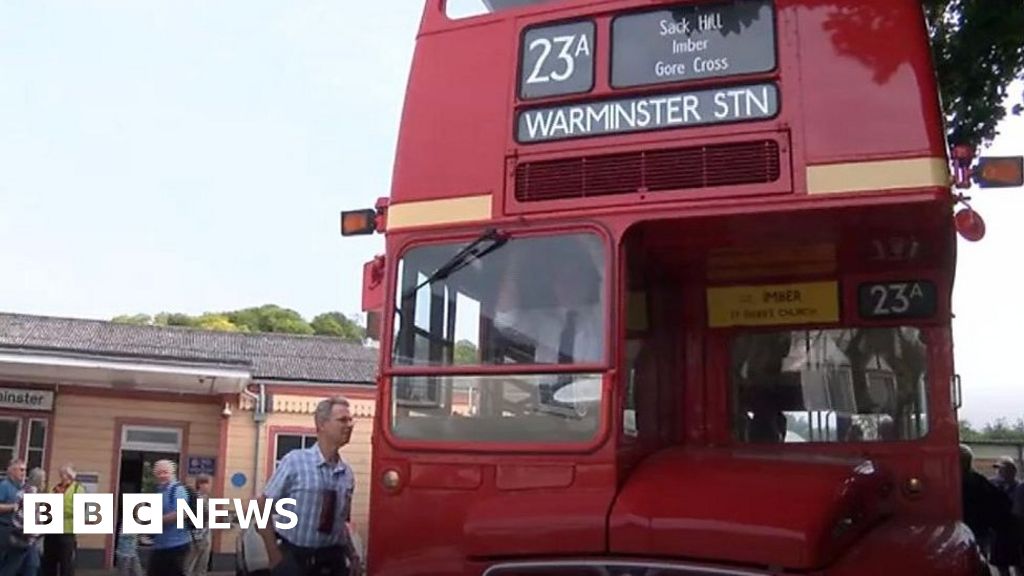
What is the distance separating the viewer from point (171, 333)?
26.9 m

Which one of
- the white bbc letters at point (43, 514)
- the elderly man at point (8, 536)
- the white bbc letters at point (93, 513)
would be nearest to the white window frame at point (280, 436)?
the white bbc letters at point (93, 513)

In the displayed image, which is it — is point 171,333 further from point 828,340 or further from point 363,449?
point 828,340

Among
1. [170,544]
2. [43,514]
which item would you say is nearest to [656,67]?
[170,544]

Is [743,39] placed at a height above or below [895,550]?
above

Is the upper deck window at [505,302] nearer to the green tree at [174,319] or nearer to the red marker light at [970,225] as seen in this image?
the red marker light at [970,225]

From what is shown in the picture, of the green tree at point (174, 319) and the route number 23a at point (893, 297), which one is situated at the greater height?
the green tree at point (174, 319)

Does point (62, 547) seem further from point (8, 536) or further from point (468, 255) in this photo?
point (468, 255)

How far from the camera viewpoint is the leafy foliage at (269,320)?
55094mm

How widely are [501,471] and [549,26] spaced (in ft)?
7.29

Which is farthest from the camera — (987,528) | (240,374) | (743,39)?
(240,374)

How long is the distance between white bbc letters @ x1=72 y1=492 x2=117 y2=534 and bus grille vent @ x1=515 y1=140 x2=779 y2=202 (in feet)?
32.4

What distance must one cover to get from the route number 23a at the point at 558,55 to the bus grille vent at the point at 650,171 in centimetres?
47

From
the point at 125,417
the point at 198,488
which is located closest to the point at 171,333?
the point at 125,417

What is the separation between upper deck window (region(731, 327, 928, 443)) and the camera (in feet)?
18.2
